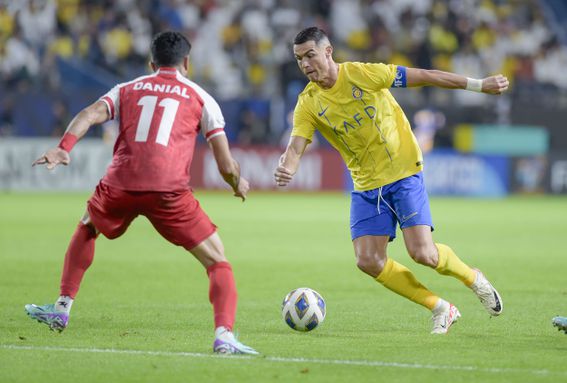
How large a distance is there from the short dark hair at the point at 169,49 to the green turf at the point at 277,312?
1.90 meters

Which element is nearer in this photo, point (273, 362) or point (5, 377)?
point (5, 377)

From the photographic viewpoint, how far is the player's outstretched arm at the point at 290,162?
8.27 meters

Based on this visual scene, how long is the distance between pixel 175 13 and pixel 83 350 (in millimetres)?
22638

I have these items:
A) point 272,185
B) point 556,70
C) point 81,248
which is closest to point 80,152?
point 272,185

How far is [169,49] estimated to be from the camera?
7.35 meters

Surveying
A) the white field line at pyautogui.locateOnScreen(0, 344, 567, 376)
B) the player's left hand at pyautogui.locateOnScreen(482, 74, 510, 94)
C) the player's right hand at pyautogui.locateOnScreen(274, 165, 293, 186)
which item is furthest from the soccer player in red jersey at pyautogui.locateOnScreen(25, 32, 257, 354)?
the player's left hand at pyautogui.locateOnScreen(482, 74, 510, 94)

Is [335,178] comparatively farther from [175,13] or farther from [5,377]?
[5,377]

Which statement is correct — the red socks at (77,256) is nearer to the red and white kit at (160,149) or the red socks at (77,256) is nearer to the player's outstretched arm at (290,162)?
the red and white kit at (160,149)

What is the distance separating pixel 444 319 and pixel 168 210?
2480mm

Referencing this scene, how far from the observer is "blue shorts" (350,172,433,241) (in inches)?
338

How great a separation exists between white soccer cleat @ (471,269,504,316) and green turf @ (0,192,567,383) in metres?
0.14

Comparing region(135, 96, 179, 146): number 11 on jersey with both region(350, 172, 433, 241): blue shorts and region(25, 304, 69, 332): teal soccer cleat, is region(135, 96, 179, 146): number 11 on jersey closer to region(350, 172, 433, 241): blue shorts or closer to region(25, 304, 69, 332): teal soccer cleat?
region(25, 304, 69, 332): teal soccer cleat

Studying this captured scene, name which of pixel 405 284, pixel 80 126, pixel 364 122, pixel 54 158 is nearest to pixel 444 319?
pixel 405 284

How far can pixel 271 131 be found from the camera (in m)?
27.5
